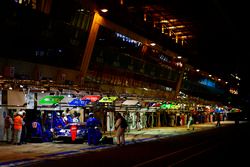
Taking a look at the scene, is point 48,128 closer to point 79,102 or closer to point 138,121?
point 79,102

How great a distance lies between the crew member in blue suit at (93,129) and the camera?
23.1 meters

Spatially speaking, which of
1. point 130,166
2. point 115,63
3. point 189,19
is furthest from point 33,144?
point 189,19

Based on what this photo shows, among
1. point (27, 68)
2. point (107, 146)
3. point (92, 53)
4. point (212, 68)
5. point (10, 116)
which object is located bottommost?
point (107, 146)

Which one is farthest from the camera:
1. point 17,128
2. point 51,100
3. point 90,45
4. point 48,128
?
point 90,45

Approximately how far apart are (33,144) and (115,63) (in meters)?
16.9

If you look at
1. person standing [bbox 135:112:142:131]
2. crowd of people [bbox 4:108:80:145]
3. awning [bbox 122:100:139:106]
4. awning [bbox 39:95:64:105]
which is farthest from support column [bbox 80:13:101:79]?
person standing [bbox 135:112:142:131]

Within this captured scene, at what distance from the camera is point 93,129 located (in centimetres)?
2339

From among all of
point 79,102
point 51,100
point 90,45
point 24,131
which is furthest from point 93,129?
point 90,45

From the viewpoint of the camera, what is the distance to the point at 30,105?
25375 millimetres

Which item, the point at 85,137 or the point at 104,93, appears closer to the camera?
the point at 85,137

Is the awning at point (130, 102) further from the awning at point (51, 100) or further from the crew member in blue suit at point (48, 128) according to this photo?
the awning at point (51, 100)

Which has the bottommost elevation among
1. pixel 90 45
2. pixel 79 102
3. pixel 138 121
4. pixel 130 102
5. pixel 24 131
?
pixel 24 131

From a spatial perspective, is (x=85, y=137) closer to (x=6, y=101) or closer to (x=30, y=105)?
(x=30, y=105)

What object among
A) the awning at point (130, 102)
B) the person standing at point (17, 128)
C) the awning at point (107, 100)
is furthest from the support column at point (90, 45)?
the person standing at point (17, 128)
